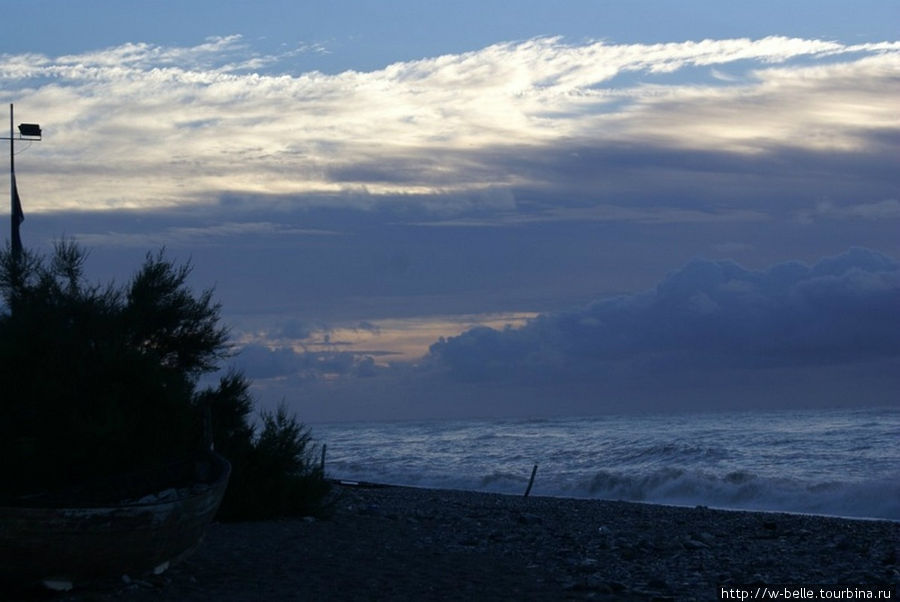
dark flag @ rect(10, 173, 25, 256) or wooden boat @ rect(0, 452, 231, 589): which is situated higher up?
dark flag @ rect(10, 173, 25, 256)

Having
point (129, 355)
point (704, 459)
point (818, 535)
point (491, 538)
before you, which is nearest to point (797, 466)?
point (704, 459)

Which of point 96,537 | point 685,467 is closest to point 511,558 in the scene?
point 96,537

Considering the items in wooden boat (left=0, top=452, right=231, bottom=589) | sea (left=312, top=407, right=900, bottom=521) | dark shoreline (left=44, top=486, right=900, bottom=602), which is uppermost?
wooden boat (left=0, top=452, right=231, bottom=589)

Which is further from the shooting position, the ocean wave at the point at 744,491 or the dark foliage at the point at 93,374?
the ocean wave at the point at 744,491

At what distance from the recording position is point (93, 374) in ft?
48.8

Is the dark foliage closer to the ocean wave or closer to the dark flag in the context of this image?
the dark flag

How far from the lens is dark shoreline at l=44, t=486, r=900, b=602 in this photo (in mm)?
11195

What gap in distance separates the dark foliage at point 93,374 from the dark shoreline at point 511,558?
6.63 ft

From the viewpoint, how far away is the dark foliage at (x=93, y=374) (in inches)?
574

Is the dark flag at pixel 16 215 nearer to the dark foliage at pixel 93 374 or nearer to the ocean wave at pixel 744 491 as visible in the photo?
the dark foliage at pixel 93 374

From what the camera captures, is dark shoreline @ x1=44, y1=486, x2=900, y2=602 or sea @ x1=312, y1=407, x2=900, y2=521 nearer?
dark shoreline @ x1=44, y1=486, x2=900, y2=602

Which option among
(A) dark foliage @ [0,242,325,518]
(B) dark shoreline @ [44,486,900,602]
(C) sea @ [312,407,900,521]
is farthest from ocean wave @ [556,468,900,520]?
(A) dark foliage @ [0,242,325,518]

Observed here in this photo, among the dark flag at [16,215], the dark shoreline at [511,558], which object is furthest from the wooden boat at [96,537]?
the dark flag at [16,215]

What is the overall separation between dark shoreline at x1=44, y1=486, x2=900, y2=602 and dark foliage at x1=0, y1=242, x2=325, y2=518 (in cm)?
202
